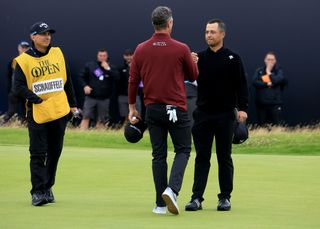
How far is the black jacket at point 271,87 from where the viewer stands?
22906 millimetres

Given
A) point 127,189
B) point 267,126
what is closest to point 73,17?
point 267,126

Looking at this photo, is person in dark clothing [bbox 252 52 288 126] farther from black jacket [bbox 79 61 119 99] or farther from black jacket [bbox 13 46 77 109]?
black jacket [bbox 13 46 77 109]

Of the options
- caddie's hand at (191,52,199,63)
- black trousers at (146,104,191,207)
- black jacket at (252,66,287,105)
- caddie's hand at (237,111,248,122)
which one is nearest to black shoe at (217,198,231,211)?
black trousers at (146,104,191,207)

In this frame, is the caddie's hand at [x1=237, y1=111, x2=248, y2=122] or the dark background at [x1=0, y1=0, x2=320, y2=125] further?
the dark background at [x1=0, y1=0, x2=320, y2=125]

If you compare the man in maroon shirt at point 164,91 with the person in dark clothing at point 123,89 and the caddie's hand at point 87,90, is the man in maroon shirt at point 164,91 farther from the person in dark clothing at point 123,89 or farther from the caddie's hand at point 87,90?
the person in dark clothing at point 123,89

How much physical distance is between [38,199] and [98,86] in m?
12.6

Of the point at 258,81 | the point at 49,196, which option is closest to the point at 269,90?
the point at 258,81

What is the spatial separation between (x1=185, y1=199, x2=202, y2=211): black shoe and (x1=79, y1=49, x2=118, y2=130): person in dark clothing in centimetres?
1272

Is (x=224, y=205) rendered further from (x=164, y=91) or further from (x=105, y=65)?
(x=105, y=65)

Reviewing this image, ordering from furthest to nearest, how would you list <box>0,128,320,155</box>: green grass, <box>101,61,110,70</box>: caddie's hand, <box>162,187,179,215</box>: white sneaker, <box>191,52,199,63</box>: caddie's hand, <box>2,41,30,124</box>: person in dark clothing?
<box>2,41,30,124</box>: person in dark clothing → <box>101,61,110,70</box>: caddie's hand → <box>0,128,320,155</box>: green grass → <box>191,52,199,63</box>: caddie's hand → <box>162,187,179,215</box>: white sneaker

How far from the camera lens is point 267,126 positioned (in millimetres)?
23125

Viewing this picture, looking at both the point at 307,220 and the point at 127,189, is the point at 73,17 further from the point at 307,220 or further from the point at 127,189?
the point at 307,220

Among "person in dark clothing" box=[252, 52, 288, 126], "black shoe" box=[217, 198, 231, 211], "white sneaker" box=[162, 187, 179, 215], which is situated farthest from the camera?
"person in dark clothing" box=[252, 52, 288, 126]

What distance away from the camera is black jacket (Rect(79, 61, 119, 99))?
78.0 ft
